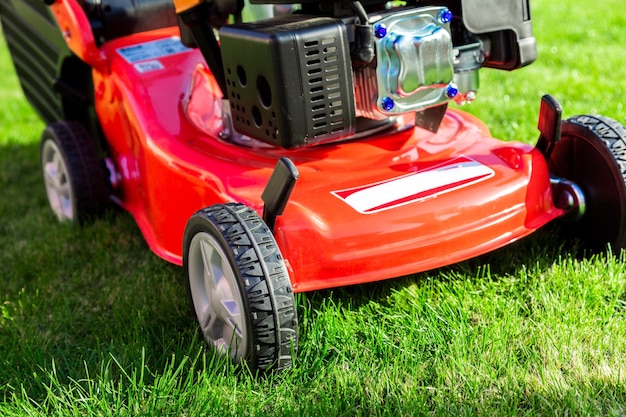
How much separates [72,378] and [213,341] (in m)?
0.32

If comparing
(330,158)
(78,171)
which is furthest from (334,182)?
(78,171)

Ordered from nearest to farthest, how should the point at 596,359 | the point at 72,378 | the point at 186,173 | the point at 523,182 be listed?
1. the point at 596,359
2. the point at 72,378
3. the point at 523,182
4. the point at 186,173

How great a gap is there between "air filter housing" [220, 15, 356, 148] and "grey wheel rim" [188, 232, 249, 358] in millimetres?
288

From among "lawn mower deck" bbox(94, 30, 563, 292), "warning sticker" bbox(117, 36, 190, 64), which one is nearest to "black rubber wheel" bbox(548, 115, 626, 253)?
"lawn mower deck" bbox(94, 30, 563, 292)

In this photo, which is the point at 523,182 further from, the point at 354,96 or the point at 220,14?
the point at 220,14

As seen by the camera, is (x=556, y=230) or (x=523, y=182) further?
(x=556, y=230)

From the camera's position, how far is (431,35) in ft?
6.34

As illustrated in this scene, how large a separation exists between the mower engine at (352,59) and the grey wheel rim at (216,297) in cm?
29

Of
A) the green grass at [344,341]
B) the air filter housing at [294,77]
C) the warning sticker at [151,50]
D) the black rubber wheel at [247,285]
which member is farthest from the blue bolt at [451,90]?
the warning sticker at [151,50]

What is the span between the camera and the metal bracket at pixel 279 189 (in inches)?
68.7

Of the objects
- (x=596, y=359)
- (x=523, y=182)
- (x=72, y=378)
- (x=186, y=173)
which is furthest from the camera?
(x=186, y=173)

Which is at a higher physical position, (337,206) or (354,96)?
(354,96)

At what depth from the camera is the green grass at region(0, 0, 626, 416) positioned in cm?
169

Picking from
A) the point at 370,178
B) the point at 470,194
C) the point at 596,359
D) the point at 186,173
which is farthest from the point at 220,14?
the point at 596,359
